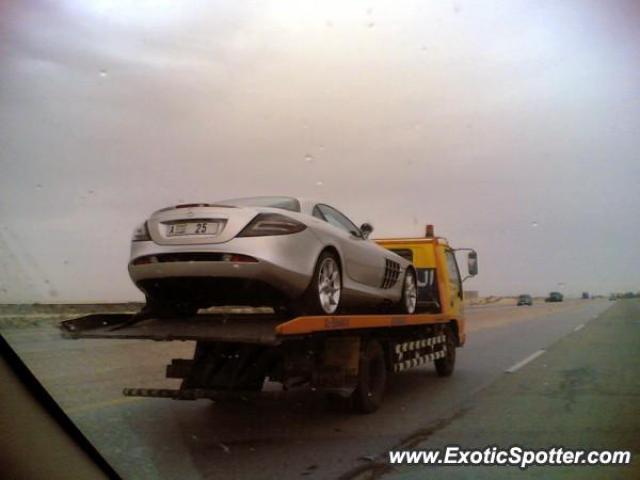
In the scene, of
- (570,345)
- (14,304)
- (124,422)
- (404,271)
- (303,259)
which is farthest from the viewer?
(570,345)

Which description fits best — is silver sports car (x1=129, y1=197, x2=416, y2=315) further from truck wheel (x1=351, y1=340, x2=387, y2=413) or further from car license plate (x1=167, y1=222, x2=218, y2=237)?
truck wheel (x1=351, y1=340, x2=387, y2=413)

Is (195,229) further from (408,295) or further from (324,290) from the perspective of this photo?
(408,295)

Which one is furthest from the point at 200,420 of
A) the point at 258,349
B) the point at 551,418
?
the point at 551,418

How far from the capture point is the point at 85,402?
706cm

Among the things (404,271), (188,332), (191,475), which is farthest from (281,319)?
(404,271)

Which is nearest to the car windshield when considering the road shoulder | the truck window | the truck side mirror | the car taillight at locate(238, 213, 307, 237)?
the car taillight at locate(238, 213, 307, 237)

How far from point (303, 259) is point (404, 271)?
142 inches

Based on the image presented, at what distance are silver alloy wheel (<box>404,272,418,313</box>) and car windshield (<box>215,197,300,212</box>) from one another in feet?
11.3

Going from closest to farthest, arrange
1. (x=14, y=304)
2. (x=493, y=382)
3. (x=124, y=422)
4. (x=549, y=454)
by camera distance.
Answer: (x=14, y=304)
(x=549, y=454)
(x=124, y=422)
(x=493, y=382)

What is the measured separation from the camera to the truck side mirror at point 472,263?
11.0m

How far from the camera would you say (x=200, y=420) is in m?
7.16

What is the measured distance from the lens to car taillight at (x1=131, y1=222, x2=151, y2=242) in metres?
6.00

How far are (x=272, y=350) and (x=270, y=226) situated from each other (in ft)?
4.34

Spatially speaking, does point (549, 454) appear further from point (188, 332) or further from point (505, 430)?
point (188, 332)
